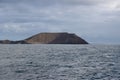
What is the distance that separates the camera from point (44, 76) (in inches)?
1609

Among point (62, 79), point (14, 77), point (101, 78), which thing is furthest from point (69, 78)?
point (14, 77)

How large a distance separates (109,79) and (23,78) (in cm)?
963

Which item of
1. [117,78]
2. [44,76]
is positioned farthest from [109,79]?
[44,76]

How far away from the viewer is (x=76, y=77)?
132ft

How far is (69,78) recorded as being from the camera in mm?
39219

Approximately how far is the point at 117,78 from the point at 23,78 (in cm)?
1055

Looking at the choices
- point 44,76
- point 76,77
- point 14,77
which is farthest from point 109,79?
point 14,77

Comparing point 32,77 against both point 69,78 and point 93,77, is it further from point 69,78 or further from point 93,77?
point 93,77

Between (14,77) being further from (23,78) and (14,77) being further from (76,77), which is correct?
(76,77)

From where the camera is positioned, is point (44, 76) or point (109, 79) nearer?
point (109, 79)

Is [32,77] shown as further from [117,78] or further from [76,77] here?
[117,78]

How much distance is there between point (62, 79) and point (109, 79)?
17.0ft

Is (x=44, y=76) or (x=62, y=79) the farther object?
(x=44, y=76)

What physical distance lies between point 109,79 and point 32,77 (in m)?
8.84
